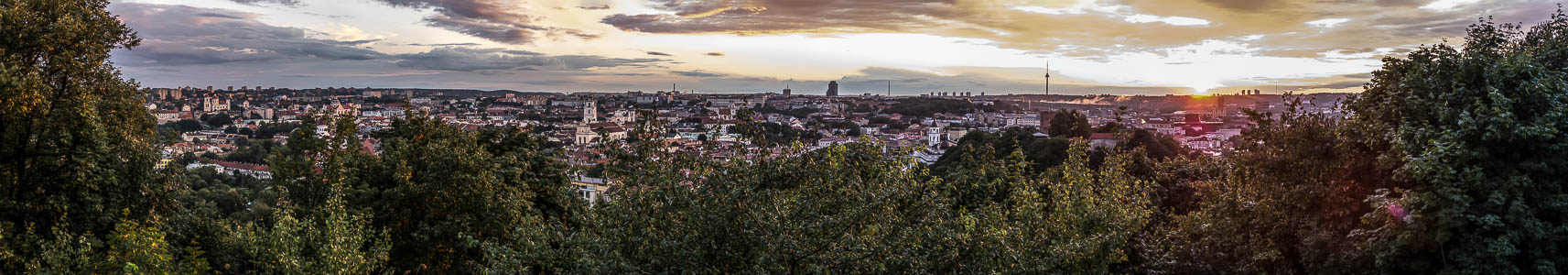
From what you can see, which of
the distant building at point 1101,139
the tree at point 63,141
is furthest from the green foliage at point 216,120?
the tree at point 63,141

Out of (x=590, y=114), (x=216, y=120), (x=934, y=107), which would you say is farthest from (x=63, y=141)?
(x=934, y=107)

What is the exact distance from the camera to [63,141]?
1147 centimetres

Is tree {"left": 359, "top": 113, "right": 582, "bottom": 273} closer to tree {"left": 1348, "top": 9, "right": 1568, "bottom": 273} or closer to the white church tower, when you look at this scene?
tree {"left": 1348, "top": 9, "right": 1568, "bottom": 273}

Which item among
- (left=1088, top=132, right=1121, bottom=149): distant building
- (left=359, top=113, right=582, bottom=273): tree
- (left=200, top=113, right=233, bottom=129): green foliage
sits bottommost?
(left=200, top=113, right=233, bottom=129): green foliage

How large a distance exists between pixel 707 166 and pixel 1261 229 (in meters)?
9.07

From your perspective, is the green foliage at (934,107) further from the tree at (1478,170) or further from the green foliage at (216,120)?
the tree at (1478,170)

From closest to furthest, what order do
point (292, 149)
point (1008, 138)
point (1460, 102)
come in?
point (1460, 102)
point (292, 149)
point (1008, 138)

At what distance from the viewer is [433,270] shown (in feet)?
43.7

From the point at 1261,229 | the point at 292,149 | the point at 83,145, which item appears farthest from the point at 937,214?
the point at 292,149

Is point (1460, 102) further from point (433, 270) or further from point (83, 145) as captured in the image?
point (83, 145)

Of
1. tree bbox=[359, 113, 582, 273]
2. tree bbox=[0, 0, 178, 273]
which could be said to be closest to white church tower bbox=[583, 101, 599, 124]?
tree bbox=[359, 113, 582, 273]

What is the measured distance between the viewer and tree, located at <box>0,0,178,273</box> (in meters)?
11.1

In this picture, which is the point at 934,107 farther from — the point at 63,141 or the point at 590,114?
the point at 63,141

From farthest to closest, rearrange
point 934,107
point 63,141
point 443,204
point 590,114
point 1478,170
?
point 934,107 < point 590,114 < point 443,204 < point 63,141 < point 1478,170
